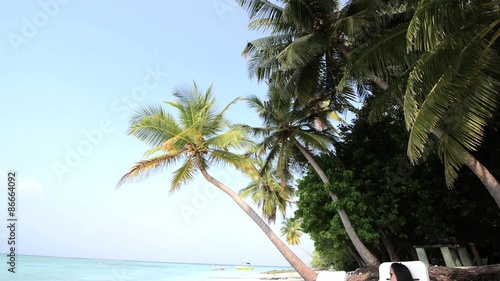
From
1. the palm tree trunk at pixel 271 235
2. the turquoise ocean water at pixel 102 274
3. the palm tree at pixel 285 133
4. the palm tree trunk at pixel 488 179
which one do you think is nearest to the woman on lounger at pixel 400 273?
the palm tree trunk at pixel 488 179

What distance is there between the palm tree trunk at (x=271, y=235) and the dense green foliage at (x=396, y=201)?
123 cm

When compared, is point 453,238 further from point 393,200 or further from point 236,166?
point 236,166

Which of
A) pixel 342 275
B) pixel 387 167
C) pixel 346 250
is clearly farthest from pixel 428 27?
pixel 346 250

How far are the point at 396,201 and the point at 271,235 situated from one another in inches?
169

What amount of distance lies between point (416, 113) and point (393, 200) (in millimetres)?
6657

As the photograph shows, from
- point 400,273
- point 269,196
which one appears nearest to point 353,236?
point 400,273

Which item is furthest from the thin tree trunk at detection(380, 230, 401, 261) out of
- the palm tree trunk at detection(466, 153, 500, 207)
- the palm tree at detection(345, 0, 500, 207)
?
the palm tree at detection(345, 0, 500, 207)

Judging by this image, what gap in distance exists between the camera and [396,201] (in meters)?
11.6

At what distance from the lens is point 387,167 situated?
1192 cm

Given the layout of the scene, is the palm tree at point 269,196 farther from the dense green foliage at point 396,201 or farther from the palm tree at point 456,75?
the palm tree at point 456,75

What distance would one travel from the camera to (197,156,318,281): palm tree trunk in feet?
35.3

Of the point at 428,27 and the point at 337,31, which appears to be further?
the point at 337,31

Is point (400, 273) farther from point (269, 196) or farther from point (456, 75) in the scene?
point (269, 196)

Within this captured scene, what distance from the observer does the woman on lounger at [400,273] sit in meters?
4.20
